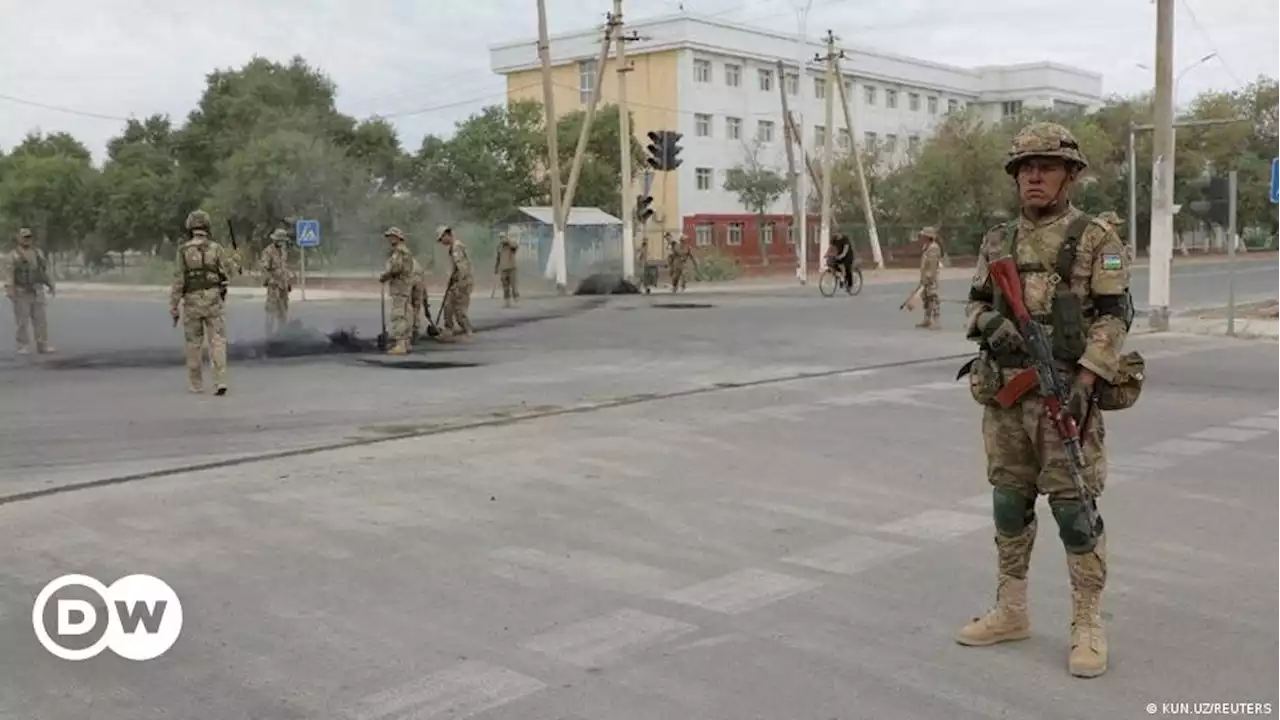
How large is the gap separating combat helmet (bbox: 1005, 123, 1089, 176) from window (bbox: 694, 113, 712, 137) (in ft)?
208

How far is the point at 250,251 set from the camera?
41000 millimetres

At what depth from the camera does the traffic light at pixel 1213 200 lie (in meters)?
18.7

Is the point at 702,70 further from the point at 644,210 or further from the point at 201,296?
the point at 201,296

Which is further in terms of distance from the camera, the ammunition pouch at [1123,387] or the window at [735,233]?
the window at [735,233]

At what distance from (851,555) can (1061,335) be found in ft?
6.53

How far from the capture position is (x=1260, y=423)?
9977 millimetres

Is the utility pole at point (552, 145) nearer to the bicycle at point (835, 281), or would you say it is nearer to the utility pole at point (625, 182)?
the utility pole at point (625, 182)

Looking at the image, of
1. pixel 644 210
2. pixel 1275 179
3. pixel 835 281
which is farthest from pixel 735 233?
pixel 1275 179

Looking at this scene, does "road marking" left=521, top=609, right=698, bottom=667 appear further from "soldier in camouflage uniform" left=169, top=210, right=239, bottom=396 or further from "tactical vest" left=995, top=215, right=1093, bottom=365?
"soldier in camouflage uniform" left=169, top=210, right=239, bottom=396

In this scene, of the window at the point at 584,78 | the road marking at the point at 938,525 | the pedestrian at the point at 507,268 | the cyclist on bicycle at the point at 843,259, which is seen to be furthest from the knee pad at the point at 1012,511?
the window at the point at 584,78

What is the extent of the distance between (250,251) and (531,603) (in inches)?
1506

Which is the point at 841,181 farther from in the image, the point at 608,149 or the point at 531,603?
the point at 531,603

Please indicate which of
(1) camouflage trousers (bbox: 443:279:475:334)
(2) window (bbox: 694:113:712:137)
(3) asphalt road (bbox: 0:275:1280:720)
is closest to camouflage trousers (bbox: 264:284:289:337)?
(1) camouflage trousers (bbox: 443:279:475:334)

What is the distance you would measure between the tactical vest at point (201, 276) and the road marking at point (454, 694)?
876 cm
